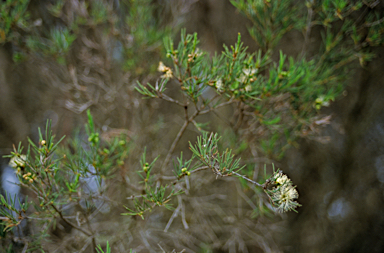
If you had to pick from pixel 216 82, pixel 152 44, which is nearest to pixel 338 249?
pixel 216 82

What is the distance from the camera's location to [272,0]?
0.99 metres

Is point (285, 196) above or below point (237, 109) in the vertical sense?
below

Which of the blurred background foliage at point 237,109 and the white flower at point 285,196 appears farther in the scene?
the blurred background foliage at point 237,109

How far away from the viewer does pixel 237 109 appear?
3.39 feet

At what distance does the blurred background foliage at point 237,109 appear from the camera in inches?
39.4

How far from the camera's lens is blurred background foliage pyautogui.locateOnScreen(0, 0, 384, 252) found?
1000 millimetres

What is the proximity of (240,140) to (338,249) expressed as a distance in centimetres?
97

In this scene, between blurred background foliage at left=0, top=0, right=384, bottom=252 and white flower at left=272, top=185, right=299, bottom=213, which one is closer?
white flower at left=272, top=185, right=299, bottom=213

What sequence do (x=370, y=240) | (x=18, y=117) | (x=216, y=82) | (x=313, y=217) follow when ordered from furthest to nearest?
(x=18, y=117) → (x=313, y=217) → (x=370, y=240) → (x=216, y=82)

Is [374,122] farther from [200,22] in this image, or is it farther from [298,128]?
[200,22]

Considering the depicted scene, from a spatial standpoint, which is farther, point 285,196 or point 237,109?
point 237,109

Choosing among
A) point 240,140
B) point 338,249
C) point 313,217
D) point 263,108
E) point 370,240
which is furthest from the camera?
point 313,217

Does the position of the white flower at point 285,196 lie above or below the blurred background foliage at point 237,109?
below

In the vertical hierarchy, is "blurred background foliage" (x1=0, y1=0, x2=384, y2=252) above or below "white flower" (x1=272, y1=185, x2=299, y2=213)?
above
